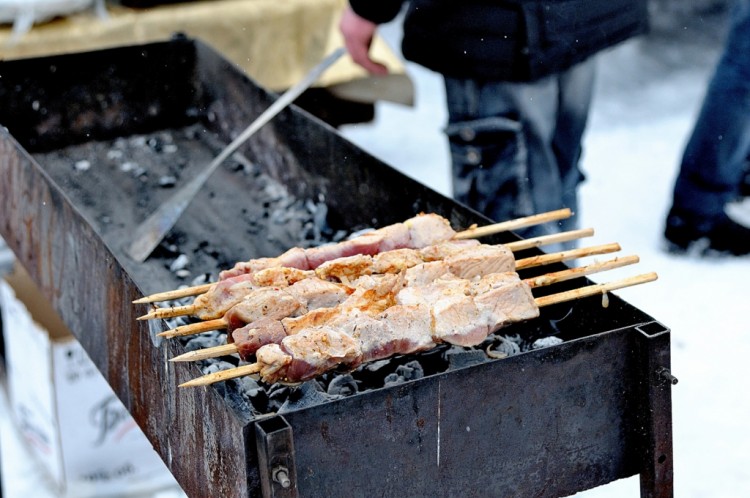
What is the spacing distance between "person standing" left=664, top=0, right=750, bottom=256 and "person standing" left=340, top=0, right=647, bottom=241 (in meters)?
1.24

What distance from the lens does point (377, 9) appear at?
13.8 feet

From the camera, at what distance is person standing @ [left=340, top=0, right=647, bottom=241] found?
3.97 meters

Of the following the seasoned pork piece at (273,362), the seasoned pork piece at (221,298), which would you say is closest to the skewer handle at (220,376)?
the seasoned pork piece at (273,362)

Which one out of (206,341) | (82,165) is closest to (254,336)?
(206,341)

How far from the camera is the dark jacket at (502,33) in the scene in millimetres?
3939

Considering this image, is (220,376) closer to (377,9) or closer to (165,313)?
(165,313)

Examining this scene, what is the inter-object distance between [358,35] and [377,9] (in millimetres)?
217

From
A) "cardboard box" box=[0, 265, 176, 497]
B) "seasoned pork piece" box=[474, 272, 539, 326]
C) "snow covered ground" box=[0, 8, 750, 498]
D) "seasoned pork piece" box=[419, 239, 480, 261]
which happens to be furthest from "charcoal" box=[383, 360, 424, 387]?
"cardboard box" box=[0, 265, 176, 497]

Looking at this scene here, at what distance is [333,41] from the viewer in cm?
629

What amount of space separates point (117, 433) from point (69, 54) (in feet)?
6.09

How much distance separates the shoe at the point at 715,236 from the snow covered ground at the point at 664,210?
9 centimetres

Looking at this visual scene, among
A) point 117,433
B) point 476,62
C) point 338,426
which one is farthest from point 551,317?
point 117,433

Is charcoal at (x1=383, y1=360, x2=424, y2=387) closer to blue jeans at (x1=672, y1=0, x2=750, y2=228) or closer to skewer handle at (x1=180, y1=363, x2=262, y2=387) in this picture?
skewer handle at (x1=180, y1=363, x2=262, y2=387)

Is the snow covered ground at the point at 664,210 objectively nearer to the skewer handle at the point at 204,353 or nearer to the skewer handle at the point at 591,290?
the skewer handle at the point at 591,290
